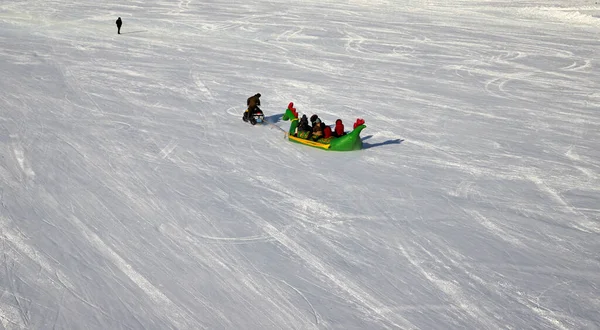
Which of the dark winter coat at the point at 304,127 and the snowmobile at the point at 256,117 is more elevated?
the dark winter coat at the point at 304,127

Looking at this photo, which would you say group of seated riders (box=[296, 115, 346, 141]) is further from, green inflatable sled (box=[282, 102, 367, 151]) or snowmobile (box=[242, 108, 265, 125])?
snowmobile (box=[242, 108, 265, 125])

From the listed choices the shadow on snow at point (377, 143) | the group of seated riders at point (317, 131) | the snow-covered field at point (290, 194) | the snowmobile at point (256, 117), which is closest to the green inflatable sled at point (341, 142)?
the group of seated riders at point (317, 131)

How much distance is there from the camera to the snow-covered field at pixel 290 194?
568 centimetres

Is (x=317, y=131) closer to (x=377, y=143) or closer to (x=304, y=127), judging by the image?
(x=304, y=127)

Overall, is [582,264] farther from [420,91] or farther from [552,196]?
[420,91]

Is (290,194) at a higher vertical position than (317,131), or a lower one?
lower

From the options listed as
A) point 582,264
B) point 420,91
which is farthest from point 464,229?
point 420,91

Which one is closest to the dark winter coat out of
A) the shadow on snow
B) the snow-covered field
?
the snow-covered field

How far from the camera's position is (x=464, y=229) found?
24.2 ft

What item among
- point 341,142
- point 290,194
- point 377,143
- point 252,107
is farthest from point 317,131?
point 290,194

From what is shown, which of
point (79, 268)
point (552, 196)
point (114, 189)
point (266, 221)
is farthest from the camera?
point (552, 196)

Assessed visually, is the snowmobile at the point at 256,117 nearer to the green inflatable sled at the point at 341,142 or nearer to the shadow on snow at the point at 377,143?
the green inflatable sled at the point at 341,142

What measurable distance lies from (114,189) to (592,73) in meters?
13.9

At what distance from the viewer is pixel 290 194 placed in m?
8.18
